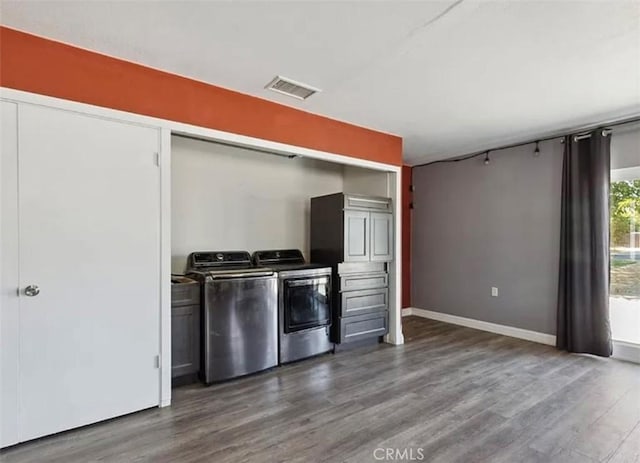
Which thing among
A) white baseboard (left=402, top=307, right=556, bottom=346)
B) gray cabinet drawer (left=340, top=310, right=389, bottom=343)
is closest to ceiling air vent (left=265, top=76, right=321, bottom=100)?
gray cabinet drawer (left=340, top=310, right=389, bottom=343)

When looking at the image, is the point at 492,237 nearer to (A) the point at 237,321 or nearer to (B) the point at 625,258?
(B) the point at 625,258

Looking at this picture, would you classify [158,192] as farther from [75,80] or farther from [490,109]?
[490,109]

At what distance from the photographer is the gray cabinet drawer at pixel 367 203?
3.86m

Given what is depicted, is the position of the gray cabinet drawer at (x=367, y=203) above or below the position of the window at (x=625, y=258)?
above

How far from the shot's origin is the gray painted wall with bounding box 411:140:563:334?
4.29 meters

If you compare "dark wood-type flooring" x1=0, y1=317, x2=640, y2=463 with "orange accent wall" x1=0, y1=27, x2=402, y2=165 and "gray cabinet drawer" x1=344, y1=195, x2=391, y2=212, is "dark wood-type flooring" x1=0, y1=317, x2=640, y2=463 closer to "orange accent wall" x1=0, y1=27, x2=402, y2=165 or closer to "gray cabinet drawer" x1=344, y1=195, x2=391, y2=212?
"gray cabinet drawer" x1=344, y1=195, x2=391, y2=212

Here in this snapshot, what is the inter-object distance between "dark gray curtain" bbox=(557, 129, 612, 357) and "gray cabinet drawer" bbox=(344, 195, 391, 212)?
2.01m

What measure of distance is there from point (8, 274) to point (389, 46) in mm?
2733

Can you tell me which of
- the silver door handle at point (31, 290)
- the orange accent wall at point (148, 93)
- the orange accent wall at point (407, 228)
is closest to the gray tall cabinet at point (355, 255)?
the orange accent wall at point (148, 93)

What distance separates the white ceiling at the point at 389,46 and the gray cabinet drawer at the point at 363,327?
2.27 metres

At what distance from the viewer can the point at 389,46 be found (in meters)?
2.30

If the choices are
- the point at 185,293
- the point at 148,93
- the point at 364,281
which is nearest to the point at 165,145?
the point at 148,93

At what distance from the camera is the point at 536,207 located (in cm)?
438

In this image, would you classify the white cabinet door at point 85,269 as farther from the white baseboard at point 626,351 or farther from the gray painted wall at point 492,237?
the white baseboard at point 626,351
